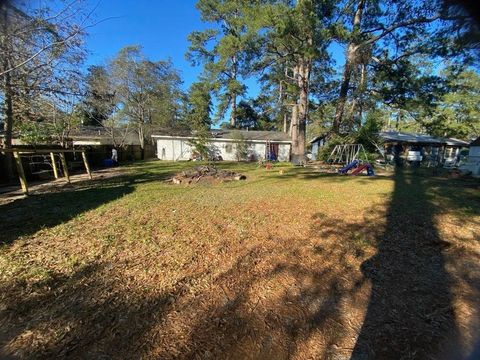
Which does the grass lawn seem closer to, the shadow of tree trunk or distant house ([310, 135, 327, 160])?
the shadow of tree trunk

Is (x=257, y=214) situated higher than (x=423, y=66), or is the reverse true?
(x=423, y=66)

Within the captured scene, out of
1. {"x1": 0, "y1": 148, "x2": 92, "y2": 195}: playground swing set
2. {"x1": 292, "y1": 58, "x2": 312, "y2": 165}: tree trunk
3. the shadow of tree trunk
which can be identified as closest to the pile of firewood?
{"x1": 0, "y1": 148, "x2": 92, "y2": 195}: playground swing set

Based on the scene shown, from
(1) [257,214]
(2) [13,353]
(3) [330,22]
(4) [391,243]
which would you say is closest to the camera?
(2) [13,353]

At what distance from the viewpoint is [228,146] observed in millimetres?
24500

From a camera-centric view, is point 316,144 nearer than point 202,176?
No

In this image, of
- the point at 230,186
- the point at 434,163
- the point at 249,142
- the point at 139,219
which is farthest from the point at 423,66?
the point at 139,219

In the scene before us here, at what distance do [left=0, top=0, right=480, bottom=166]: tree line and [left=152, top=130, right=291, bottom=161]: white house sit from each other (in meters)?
3.68

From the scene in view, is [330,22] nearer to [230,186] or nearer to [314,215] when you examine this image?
[230,186]

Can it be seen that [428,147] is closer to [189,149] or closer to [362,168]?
[362,168]

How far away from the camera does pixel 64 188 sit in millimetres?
8648

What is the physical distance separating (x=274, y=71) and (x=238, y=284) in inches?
749

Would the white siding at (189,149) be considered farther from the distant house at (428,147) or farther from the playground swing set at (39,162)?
the distant house at (428,147)

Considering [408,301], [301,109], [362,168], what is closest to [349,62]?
[301,109]

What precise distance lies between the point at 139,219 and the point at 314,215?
12.2ft
